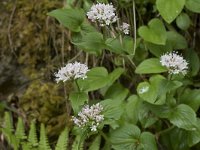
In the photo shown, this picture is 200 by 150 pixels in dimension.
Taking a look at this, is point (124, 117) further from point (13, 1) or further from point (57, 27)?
point (13, 1)

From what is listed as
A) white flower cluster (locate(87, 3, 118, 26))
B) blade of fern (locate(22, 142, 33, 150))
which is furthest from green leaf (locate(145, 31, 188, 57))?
blade of fern (locate(22, 142, 33, 150))

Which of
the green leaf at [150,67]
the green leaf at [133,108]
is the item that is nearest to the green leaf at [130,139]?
the green leaf at [133,108]

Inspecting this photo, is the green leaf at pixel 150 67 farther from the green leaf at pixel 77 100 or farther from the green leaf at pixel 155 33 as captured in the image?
the green leaf at pixel 77 100

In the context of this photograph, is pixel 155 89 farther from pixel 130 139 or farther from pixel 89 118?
pixel 89 118

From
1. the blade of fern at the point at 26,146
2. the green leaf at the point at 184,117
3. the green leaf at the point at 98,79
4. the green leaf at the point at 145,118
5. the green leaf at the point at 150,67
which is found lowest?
the blade of fern at the point at 26,146

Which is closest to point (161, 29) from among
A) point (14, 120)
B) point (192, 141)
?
point (192, 141)

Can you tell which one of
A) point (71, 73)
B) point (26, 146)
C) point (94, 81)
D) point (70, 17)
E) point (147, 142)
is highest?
point (70, 17)

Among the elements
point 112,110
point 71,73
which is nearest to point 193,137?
point 112,110
